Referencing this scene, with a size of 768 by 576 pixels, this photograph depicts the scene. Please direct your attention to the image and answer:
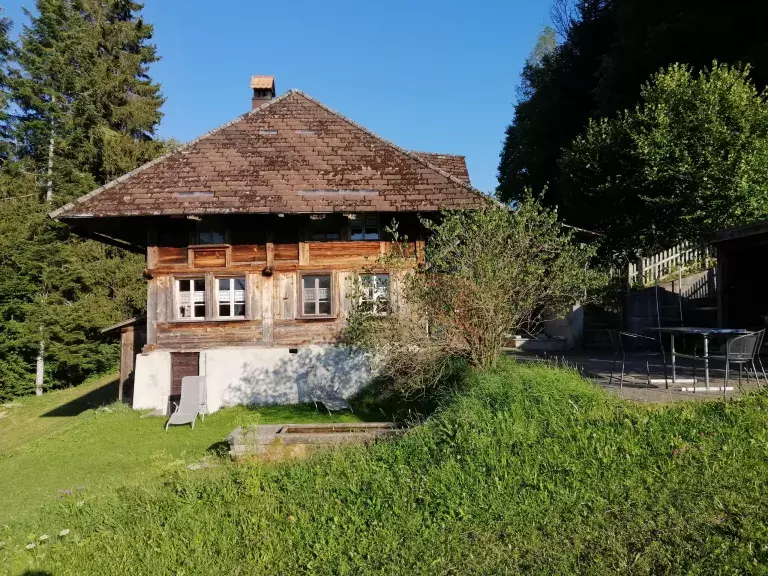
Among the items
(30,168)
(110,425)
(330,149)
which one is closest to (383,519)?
(110,425)

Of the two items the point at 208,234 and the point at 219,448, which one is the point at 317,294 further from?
the point at 219,448

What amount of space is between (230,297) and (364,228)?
4176 millimetres

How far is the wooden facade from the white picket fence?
1058 centimetres

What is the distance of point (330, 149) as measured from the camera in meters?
15.3

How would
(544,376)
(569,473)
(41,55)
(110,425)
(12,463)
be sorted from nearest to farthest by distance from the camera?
(569,473)
(544,376)
(12,463)
(110,425)
(41,55)

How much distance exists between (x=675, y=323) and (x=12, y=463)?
1825 centimetres

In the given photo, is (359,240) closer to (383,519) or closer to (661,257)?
(383,519)

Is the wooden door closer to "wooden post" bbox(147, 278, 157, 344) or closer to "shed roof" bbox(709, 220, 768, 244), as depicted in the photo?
"wooden post" bbox(147, 278, 157, 344)

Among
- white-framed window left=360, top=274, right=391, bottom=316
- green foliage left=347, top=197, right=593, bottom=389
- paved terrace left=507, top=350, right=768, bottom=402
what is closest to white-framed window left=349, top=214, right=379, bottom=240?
white-framed window left=360, top=274, right=391, bottom=316

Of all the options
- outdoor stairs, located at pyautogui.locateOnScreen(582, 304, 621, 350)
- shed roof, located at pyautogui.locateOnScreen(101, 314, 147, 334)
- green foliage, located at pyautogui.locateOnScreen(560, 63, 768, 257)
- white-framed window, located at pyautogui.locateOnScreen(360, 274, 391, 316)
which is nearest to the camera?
white-framed window, located at pyautogui.locateOnScreen(360, 274, 391, 316)

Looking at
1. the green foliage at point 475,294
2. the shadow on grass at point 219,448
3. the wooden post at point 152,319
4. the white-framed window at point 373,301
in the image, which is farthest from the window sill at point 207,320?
the green foliage at point 475,294

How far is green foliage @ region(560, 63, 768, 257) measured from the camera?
14797 mm

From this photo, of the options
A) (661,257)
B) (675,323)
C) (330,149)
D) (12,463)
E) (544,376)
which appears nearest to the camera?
(544,376)

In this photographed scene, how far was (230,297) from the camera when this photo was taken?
46.5ft
